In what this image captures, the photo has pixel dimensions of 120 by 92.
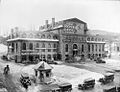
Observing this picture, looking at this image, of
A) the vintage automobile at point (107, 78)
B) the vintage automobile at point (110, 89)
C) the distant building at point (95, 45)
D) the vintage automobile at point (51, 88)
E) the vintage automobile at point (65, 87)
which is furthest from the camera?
the distant building at point (95, 45)

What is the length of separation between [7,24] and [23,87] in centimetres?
121

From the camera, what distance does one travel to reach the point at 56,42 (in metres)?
3.32

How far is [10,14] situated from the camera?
2.89 metres

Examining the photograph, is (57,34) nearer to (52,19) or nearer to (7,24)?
(52,19)

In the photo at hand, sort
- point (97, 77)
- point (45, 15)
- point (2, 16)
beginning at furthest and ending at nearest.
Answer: point (97, 77) < point (45, 15) < point (2, 16)

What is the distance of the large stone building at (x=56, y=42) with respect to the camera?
2.90 meters

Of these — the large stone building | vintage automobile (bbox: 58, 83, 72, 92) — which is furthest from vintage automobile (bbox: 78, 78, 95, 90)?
the large stone building

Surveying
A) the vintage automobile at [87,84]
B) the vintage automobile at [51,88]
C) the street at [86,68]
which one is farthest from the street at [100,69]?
the vintage automobile at [51,88]

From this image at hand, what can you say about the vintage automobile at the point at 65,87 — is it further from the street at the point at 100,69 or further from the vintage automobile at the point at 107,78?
the vintage automobile at the point at 107,78

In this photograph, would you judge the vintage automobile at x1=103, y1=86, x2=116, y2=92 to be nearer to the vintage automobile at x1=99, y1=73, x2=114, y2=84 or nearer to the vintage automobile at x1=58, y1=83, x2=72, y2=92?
the vintage automobile at x1=99, y1=73, x2=114, y2=84

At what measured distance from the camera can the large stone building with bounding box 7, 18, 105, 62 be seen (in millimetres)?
2900

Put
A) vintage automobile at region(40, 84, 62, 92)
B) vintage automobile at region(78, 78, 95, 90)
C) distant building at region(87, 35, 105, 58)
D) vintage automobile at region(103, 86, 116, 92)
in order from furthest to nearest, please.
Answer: distant building at region(87, 35, 105, 58) → vintage automobile at region(103, 86, 116, 92) → vintage automobile at region(78, 78, 95, 90) → vintage automobile at region(40, 84, 62, 92)

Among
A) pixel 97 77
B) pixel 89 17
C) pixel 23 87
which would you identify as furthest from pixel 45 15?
pixel 97 77

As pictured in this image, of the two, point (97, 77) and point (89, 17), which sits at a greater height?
point (89, 17)
